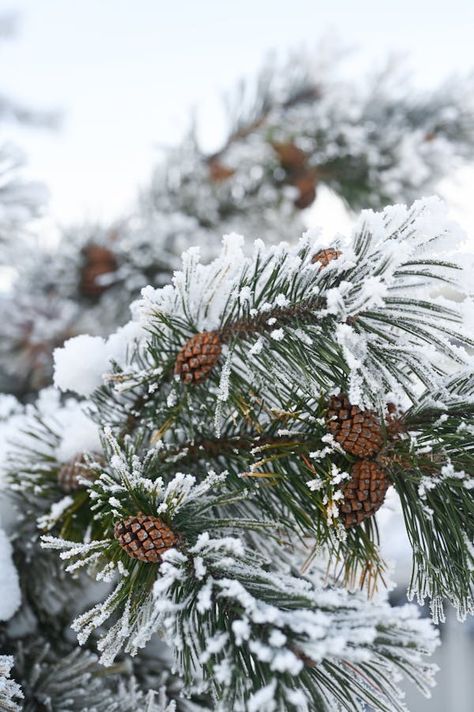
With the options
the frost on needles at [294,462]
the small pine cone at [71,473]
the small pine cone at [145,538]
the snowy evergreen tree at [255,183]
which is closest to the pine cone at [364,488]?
the frost on needles at [294,462]

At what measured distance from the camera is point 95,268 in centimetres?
185

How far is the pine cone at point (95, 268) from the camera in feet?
6.03

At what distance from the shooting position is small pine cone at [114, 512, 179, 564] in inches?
21.4

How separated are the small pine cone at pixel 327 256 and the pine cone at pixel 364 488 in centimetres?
17

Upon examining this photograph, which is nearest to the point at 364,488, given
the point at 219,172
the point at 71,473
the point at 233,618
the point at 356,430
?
the point at 356,430

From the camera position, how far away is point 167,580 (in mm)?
483

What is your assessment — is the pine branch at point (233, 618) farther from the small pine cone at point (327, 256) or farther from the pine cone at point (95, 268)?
the pine cone at point (95, 268)

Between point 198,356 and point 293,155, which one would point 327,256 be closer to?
point 198,356

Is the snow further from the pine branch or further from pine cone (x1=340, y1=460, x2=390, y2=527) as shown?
pine cone (x1=340, y1=460, x2=390, y2=527)

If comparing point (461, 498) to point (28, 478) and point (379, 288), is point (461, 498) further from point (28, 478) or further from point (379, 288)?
point (28, 478)

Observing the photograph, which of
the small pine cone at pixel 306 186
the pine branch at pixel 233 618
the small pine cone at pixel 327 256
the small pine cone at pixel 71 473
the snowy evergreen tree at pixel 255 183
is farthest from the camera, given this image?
the small pine cone at pixel 306 186

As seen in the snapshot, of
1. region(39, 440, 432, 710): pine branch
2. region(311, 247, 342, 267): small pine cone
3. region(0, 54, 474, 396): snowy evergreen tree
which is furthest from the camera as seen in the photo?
region(0, 54, 474, 396): snowy evergreen tree

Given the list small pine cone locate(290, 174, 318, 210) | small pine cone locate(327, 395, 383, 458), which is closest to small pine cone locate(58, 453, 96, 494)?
small pine cone locate(327, 395, 383, 458)

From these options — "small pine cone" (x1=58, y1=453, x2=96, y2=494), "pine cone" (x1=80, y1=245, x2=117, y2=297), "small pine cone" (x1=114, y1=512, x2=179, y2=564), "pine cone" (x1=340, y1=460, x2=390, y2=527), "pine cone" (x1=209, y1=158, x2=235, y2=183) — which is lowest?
"small pine cone" (x1=114, y1=512, x2=179, y2=564)
